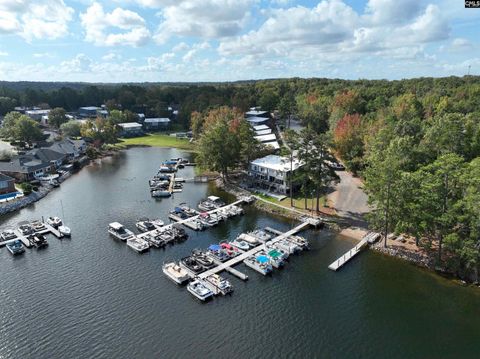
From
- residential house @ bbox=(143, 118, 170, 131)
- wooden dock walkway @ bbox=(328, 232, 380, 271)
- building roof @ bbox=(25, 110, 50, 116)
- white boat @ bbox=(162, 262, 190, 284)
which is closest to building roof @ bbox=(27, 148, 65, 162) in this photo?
white boat @ bbox=(162, 262, 190, 284)

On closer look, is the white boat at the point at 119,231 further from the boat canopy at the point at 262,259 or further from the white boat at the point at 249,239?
the boat canopy at the point at 262,259

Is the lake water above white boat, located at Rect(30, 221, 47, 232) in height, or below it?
below

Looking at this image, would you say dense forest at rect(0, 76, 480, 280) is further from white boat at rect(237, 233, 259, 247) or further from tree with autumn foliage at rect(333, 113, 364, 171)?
white boat at rect(237, 233, 259, 247)

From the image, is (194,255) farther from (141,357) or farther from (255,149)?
(255,149)

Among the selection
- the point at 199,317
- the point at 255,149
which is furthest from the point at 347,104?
the point at 199,317

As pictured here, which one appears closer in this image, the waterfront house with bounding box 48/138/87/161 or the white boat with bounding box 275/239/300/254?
the white boat with bounding box 275/239/300/254

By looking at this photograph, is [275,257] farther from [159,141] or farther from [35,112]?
[35,112]

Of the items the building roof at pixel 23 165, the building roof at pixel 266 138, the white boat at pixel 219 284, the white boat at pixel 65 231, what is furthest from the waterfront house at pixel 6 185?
the building roof at pixel 266 138
